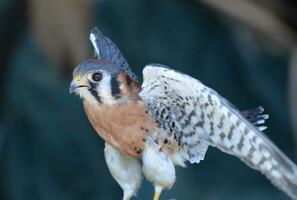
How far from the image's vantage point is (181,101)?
4043mm

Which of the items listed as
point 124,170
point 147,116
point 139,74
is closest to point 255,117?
point 147,116

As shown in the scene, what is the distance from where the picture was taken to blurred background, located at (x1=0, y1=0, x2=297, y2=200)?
8.13 metres

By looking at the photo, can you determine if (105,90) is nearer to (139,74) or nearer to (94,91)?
(94,91)

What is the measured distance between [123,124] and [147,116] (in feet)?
0.28

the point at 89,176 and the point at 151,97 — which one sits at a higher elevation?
the point at 151,97

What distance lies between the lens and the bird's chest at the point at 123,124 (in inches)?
161

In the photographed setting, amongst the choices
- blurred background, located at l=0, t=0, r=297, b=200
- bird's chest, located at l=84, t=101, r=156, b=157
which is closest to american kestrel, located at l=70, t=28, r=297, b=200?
bird's chest, located at l=84, t=101, r=156, b=157

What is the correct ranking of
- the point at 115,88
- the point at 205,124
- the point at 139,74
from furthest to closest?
1. the point at 139,74
2. the point at 115,88
3. the point at 205,124

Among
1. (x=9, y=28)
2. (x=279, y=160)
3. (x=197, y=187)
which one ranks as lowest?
(x=197, y=187)

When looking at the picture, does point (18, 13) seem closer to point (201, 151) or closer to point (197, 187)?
point (197, 187)

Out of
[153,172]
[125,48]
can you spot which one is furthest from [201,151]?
[125,48]

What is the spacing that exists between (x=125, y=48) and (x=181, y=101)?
4057 mm

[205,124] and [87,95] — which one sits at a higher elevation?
[87,95]

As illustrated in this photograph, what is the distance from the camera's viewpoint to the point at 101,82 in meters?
4.01
